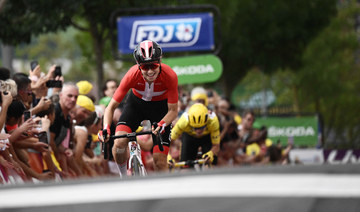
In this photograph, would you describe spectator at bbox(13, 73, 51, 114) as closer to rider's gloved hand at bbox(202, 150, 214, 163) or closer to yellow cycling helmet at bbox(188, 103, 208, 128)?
yellow cycling helmet at bbox(188, 103, 208, 128)

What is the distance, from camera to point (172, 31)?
18641 millimetres

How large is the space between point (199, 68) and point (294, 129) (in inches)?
584

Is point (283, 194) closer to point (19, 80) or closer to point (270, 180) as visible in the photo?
point (270, 180)

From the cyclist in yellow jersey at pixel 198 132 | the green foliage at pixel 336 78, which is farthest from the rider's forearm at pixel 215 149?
the green foliage at pixel 336 78

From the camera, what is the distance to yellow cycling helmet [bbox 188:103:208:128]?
12.8m

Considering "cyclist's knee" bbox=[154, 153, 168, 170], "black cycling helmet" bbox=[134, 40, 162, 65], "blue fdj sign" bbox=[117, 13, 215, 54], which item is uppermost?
"black cycling helmet" bbox=[134, 40, 162, 65]

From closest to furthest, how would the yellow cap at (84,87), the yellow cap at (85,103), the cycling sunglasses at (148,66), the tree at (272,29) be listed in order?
the cycling sunglasses at (148,66) → the yellow cap at (85,103) → the yellow cap at (84,87) → the tree at (272,29)

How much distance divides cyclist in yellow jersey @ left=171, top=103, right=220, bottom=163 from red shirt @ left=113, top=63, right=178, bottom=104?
3.30m

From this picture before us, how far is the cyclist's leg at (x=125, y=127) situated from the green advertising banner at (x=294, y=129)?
20903 mm

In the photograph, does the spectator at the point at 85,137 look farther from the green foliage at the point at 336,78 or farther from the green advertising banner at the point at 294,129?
the green foliage at the point at 336,78

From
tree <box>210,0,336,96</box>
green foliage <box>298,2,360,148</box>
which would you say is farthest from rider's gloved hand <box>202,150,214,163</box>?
green foliage <box>298,2,360,148</box>

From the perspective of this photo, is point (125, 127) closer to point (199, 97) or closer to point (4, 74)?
point (4, 74)

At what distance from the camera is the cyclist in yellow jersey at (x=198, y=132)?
12.9 metres

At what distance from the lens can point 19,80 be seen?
31.0ft
